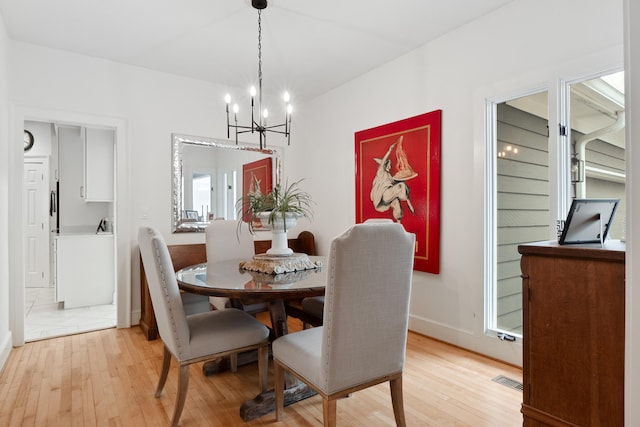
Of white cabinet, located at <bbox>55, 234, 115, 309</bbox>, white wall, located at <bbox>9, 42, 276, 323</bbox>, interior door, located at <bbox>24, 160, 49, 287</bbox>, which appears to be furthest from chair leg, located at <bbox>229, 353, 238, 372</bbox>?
interior door, located at <bbox>24, 160, 49, 287</bbox>

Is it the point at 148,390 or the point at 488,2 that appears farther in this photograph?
the point at 488,2

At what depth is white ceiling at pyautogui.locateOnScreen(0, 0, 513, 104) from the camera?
2.52 meters

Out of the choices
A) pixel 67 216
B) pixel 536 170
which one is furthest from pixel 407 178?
pixel 67 216

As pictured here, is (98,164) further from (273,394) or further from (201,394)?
(273,394)

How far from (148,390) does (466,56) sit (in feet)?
10.7

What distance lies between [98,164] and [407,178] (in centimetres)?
373

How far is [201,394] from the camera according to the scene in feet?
6.94

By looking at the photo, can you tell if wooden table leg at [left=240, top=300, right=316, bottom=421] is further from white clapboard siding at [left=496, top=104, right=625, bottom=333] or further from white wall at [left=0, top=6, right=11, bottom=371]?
white wall at [left=0, top=6, right=11, bottom=371]

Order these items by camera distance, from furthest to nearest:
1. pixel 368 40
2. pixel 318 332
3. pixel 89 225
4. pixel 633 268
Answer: pixel 89 225, pixel 368 40, pixel 318 332, pixel 633 268

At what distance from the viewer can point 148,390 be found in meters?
2.16

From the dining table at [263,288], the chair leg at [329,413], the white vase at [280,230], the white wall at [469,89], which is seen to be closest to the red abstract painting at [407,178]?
the white wall at [469,89]

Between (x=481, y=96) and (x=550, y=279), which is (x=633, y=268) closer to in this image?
(x=550, y=279)

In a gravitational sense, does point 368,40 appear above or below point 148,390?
above

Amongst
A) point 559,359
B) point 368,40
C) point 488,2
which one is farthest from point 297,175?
point 559,359
